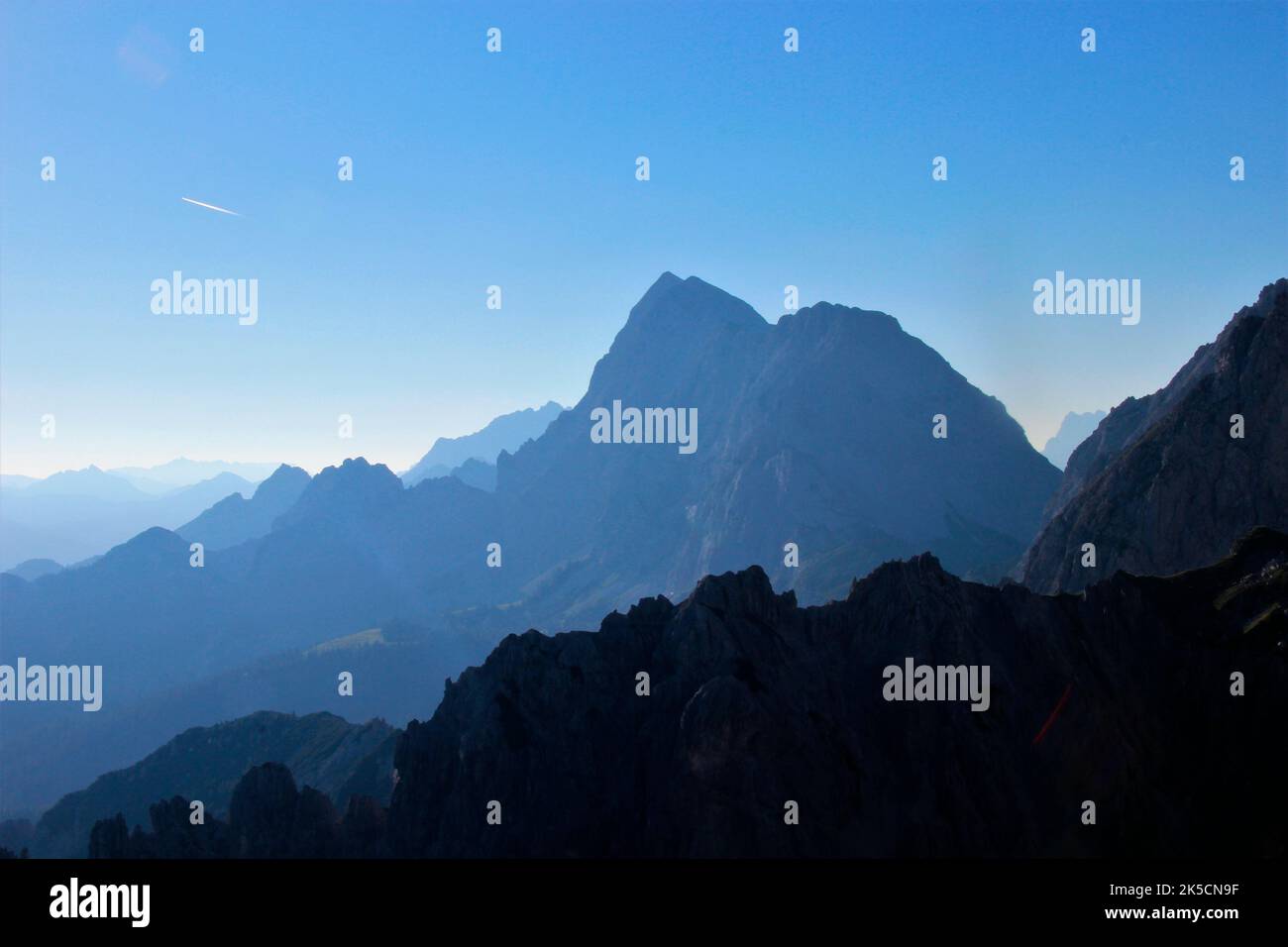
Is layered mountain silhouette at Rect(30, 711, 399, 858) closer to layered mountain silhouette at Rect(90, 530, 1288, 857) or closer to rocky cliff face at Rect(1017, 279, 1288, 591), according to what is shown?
layered mountain silhouette at Rect(90, 530, 1288, 857)

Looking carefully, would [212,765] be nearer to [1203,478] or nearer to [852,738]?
[852,738]

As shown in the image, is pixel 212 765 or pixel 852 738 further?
pixel 212 765

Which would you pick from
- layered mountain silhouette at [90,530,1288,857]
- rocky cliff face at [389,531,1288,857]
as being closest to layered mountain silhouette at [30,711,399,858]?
layered mountain silhouette at [90,530,1288,857]

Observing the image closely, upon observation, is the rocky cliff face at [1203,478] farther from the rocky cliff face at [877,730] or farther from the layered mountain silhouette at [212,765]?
the layered mountain silhouette at [212,765]

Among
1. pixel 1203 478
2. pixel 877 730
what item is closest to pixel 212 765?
pixel 877 730

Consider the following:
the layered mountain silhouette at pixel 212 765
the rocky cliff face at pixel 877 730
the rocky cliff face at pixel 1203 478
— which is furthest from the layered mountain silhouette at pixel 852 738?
the layered mountain silhouette at pixel 212 765
